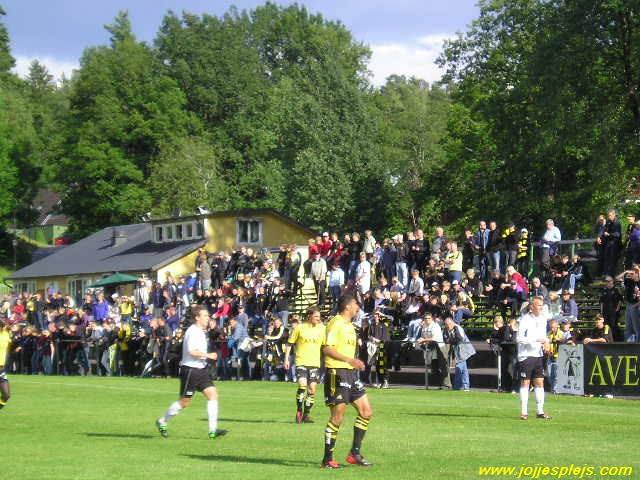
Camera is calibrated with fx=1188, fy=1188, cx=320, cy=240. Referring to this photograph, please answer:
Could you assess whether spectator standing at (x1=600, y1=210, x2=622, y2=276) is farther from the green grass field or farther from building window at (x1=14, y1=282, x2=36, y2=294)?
building window at (x1=14, y1=282, x2=36, y2=294)

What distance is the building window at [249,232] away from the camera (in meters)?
64.0

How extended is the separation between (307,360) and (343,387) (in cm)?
704

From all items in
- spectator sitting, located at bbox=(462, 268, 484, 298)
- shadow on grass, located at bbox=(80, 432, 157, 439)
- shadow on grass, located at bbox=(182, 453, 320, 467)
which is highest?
spectator sitting, located at bbox=(462, 268, 484, 298)

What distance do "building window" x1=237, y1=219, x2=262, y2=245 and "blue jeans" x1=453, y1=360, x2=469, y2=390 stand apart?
115 ft

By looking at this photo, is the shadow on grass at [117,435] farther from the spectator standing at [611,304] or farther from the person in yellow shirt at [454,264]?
the person in yellow shirt at [454,264]

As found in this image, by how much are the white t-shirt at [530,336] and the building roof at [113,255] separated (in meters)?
42.5

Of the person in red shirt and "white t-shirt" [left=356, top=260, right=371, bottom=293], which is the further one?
the person in red shirt

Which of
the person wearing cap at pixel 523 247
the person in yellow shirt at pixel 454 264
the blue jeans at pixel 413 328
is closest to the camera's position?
the blue jeans at pixel 413 328

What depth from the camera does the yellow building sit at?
62.9 meters

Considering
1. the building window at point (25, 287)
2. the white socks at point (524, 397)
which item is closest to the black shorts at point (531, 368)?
the white socks at point (524, 397)

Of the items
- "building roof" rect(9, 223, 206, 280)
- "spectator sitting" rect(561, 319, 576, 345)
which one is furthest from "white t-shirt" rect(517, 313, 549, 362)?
"building roof" rect(9, 223, 206, 280)

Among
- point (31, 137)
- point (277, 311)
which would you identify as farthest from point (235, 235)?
point (31, 137)

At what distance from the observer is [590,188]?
→ 5047 centimetres

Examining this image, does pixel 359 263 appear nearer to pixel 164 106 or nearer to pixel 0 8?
pixel 164 106
